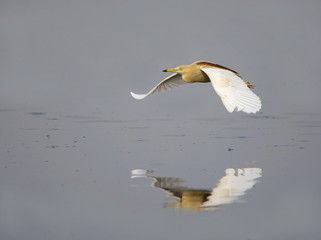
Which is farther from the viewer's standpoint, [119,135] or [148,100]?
[148,100]

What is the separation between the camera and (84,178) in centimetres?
682

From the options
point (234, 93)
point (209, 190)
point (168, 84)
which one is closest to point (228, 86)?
point (234, 93)

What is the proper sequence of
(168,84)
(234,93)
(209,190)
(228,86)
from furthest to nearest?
(168,84) < (228,86) < (234,93) < (209,190)

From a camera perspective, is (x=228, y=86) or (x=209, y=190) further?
(x=228, y=86)

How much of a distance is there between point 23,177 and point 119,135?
2968 mm

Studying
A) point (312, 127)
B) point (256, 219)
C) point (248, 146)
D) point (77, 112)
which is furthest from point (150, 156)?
point (77, 112)

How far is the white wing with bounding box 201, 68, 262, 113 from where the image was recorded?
6797 millimetres

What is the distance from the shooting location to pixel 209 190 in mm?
6164

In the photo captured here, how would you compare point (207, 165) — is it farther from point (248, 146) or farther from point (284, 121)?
point (284, 121)

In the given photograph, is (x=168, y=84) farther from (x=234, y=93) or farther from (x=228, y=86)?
(x=234, y=93)

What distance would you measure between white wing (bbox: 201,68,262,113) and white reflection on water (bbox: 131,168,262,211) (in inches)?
27.3

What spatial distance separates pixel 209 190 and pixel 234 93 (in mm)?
1382

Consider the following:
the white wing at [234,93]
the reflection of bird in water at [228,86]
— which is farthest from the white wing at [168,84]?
the white wing at [234,93]

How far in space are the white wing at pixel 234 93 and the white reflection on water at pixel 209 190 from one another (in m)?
0.69
